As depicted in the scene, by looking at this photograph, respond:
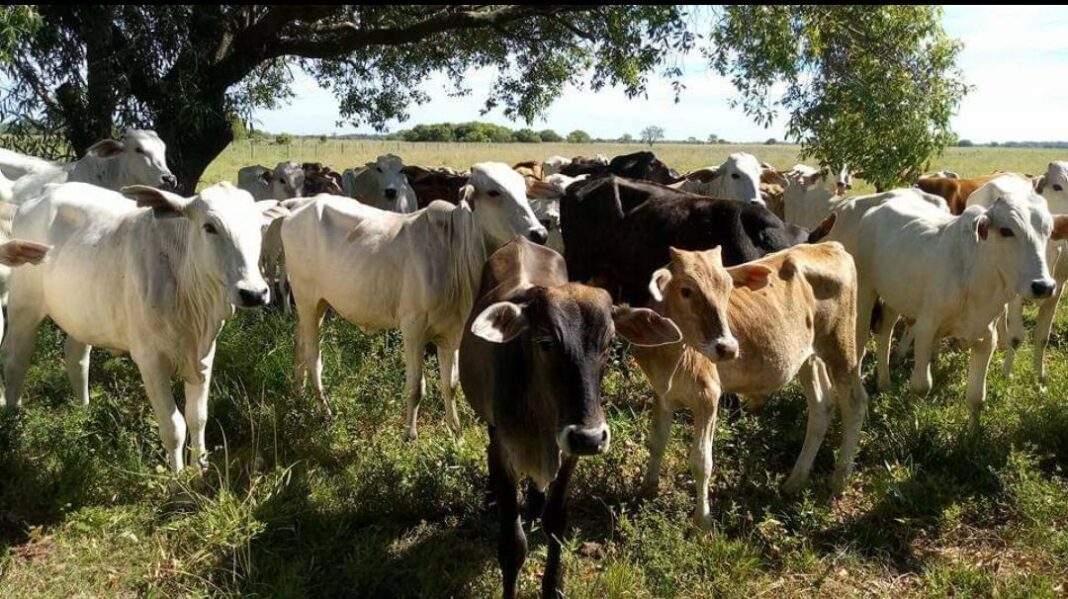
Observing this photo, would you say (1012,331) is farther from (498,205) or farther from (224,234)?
(224,234)

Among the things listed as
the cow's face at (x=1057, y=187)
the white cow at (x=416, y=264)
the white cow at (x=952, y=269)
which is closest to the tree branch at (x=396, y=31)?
the white cow at (x=416, y=264)

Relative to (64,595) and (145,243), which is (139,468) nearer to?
(64,595)

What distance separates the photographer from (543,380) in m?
3.79

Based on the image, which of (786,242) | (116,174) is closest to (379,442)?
(786,242)

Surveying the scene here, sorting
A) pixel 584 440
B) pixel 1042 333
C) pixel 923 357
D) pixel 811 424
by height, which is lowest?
pixel 811 424

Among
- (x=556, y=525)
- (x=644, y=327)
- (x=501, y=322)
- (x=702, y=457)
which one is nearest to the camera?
(x=501, y=322)

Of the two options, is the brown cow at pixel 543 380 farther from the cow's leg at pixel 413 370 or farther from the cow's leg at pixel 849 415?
the cow's leg at pixel 849 415

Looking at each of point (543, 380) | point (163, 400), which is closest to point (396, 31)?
point (163, 400)

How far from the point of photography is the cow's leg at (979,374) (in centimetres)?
610

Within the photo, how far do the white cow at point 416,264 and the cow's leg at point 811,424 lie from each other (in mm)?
2112

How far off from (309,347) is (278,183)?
706cm

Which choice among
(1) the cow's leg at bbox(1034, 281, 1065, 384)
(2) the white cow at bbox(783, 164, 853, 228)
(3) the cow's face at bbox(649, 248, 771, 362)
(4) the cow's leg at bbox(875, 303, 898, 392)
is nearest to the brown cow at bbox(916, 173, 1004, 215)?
(2) the white cow at bbox(783, 164, 853, 228)

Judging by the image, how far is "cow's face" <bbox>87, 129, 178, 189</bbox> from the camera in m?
8.68

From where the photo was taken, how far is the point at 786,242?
7234 mm
